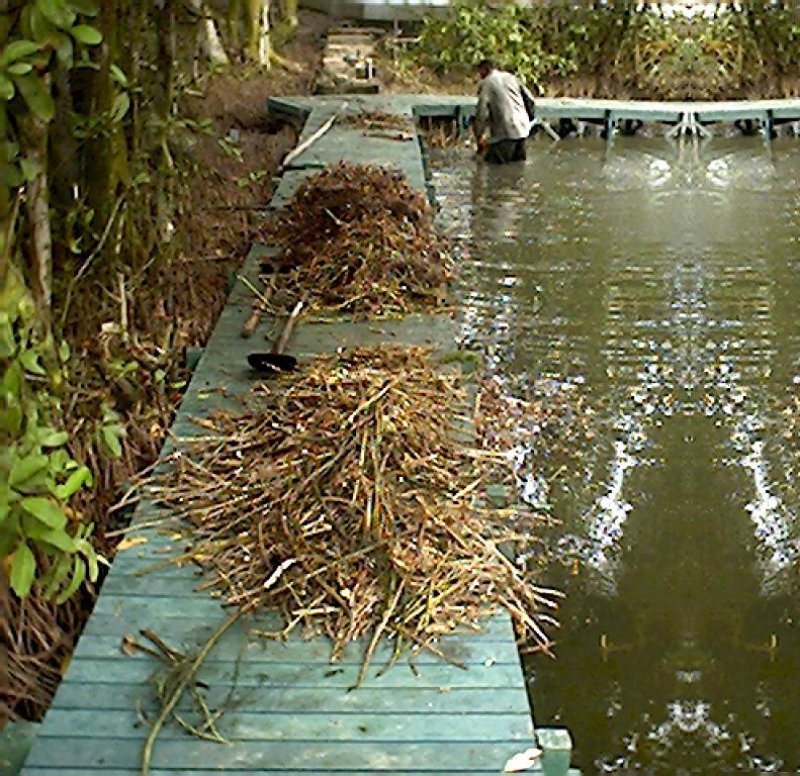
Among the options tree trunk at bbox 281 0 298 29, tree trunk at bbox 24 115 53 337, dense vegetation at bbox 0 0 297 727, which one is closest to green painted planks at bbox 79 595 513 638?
dense vegetation at bbox 0 0 297 727

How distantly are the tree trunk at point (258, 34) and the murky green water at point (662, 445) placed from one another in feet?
12.7

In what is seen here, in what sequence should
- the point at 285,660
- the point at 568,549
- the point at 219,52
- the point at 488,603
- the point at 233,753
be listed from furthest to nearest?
the point at 219,52 < the point at 568,549 < the point at 488,603 < the point at 285,660 < the point at 233,753

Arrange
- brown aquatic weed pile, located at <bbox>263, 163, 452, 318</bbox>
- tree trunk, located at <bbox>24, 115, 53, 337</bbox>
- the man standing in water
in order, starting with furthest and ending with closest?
the man standing in water, brown aquatic weed pile, located at <bbox>263, 163, 452, 318</bbox>, tree trunk, located at <bbox>24, 115, 53, 337</bbox>

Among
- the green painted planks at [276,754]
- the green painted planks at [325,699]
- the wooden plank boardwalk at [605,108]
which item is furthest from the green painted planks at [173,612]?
the wooden plank boardwalk at [605,108]

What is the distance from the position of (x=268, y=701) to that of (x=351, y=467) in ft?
3.22

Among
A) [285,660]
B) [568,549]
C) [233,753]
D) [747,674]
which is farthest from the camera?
[568,549]

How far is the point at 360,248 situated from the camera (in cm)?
739

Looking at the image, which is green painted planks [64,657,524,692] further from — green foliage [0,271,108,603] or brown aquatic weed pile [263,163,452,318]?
brown aquatic weed pile [263,163,452,318]

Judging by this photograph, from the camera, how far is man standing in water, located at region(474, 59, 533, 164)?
13.5 meters

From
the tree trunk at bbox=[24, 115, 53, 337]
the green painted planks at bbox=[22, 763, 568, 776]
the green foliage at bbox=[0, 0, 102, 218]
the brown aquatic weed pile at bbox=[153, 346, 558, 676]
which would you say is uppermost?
the green foliage at bbox=[0, 0, 102, 218]

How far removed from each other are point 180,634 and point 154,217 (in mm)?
3280

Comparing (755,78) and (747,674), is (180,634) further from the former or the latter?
(755,78)

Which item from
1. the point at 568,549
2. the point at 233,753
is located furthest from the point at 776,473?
the point at 233,753

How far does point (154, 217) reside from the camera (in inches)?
268
